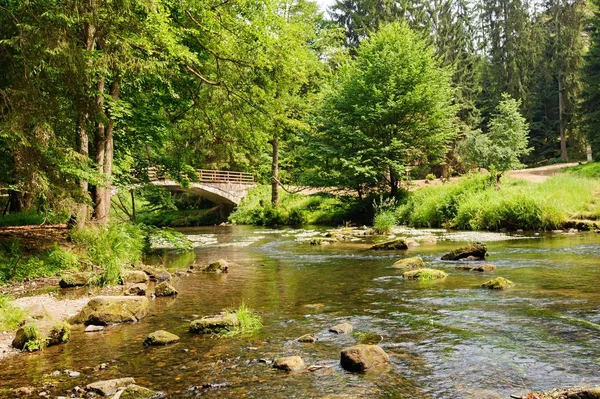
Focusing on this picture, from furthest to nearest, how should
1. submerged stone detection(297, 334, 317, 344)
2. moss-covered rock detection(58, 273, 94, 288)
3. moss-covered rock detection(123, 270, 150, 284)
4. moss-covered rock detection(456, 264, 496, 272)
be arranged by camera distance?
moss-covered rock detection(456, 264, 496, 272) → moss-covered rock detection(123, 270, 150, 284) → moss-covered rock detection(58, 273, 94, 288) → submerged stone detection(297, 334, 317, 344)

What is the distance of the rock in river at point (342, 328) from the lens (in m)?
6.64

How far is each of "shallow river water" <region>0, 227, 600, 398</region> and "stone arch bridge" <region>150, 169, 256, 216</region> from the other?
27516 millimetres

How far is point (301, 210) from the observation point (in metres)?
33.8

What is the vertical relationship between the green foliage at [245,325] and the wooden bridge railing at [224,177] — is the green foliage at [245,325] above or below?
below

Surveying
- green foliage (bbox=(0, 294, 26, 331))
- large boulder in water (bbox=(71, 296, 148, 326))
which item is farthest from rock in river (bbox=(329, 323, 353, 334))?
green foliage (bbox=(0, 294, 26, 331))

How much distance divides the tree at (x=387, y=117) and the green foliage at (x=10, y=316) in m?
22.0

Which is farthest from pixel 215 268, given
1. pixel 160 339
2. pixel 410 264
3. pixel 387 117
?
Answer: pixel 387 117

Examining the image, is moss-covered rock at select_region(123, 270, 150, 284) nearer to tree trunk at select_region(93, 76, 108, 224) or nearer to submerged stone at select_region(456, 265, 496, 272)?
tree trunk at select_region(93, 76, 108, 224)

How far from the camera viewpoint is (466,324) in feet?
22.7

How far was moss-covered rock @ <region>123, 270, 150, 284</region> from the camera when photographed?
1102 cm

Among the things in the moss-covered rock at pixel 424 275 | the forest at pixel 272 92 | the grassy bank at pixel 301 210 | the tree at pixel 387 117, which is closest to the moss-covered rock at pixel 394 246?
the forest at pixel 272 92

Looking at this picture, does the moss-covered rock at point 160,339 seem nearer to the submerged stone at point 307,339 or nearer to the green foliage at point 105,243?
the submerged stone at point 307,339

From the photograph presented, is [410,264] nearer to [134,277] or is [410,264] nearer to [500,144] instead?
[134,277]

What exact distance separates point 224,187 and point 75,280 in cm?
2955
